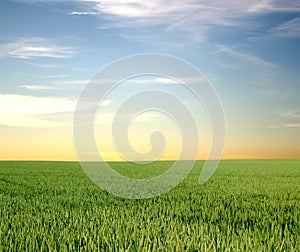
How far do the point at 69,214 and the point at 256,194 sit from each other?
7336 mm

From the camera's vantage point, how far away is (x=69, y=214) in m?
8.95

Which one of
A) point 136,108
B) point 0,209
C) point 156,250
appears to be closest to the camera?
point 156,250

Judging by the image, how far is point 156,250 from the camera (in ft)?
18.5

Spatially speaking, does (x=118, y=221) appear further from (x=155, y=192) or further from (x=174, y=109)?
(x=174, y=109)

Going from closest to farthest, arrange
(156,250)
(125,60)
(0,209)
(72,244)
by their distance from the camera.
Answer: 1. (156,250)
2. (72,244)
3. (0,209)
4. (125,60)

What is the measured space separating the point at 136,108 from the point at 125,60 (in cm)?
265

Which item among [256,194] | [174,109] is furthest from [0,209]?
[174,109]

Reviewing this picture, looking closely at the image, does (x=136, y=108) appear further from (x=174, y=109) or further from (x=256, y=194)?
(x=256, y=194)

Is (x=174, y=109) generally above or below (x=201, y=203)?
above

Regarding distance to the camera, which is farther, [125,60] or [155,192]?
[125,60]

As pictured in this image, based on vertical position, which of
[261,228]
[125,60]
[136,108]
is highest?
[125,60]

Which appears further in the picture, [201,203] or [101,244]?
[201,203]

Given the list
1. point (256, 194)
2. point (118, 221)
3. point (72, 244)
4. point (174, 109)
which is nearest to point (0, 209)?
point (118, 221)

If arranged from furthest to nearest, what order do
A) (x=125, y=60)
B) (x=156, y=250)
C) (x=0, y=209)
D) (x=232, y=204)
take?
(x=125, y=60) < (x=232, y=204) < (x=0, y=209) < (x=156, y=250)
